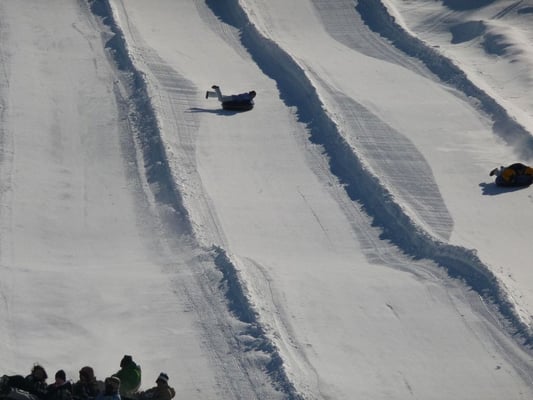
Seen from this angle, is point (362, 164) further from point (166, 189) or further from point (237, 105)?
point (237, 105)

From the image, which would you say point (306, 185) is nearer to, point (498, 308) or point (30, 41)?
point (498, 308)

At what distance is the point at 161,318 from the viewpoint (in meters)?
17.8

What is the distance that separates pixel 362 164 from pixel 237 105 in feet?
14.5

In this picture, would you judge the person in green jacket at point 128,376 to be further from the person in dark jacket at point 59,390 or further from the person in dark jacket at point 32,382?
the person in dark jacket at point 32,382

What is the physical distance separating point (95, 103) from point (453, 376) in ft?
45.8

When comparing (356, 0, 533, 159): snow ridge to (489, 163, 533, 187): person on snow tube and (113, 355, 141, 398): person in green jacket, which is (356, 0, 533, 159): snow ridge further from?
(113, 355, 141, 398): person in green jacket

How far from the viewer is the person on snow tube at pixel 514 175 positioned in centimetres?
2342

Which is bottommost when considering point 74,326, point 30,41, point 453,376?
point 30,41

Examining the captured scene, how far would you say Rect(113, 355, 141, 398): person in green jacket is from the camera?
49.6 ft

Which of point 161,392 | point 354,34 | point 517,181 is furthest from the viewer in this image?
point 354,34

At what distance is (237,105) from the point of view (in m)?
27.5

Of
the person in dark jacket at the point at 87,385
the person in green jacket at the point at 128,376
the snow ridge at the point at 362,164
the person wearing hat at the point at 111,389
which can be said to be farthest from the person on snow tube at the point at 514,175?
the person wearing hat at the point at 111,389

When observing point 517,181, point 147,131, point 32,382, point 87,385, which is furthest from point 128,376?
point 147,131

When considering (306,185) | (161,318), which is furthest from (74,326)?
(306,185)
